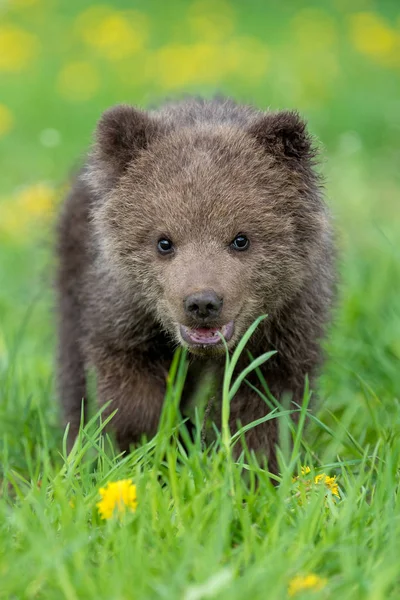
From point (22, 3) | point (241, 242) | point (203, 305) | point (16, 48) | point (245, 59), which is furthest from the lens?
point (22, 3)

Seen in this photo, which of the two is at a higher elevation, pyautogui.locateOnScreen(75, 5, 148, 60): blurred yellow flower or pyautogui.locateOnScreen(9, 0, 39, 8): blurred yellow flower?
pyautogui.locateOnScreen(9, 0, 39, 8): blurred yellow flower

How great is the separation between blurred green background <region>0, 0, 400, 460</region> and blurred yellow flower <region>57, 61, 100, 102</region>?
0.09 feet

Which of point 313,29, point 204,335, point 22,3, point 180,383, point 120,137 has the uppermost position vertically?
point 22,3

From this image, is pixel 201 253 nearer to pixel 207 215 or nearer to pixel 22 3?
pixel 207 215

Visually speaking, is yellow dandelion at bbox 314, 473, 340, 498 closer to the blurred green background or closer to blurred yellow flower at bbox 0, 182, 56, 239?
the blurred green background

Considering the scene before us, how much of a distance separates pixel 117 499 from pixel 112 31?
12738 mm

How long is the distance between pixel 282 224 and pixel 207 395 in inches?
34.7

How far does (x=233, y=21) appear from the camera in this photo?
1770 cm

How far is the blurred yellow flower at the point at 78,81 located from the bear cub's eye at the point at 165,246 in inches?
344

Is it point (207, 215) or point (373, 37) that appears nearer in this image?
point (207, 215)

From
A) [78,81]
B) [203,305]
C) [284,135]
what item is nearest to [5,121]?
[78,81]

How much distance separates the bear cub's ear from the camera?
484 centimetres

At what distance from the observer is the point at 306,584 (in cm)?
323

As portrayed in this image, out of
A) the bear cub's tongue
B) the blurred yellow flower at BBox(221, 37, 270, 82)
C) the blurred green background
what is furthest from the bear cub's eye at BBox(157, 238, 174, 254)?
the blurred yellow flower at BBox(221, 37, 270, 82)
